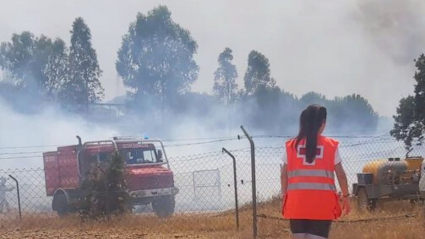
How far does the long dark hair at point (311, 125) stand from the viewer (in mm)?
4895

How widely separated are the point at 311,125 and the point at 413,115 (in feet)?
51.6

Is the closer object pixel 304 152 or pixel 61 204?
pixel 304 152

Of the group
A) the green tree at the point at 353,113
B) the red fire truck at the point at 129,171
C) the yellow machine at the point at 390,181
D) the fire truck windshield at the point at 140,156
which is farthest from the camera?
the green tree at the point at 353,113

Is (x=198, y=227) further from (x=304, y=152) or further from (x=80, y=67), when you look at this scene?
(x=80, y=67)

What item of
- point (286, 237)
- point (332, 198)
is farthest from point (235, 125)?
point (332, 198)

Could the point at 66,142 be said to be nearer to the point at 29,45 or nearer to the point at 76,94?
the point at 76,94

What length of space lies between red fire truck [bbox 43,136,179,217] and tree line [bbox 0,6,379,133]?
695 inches

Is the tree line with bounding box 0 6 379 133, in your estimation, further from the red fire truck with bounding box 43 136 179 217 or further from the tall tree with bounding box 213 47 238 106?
the red fire truck with bounding box 43 136 179 217

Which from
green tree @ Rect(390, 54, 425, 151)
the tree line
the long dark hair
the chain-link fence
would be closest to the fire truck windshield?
the chain-link fence

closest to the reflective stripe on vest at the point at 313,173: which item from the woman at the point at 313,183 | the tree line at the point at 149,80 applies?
the woman at the point at 313,183

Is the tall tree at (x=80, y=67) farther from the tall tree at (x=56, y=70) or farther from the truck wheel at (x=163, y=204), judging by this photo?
the truck wheel at (x=163, y=204)

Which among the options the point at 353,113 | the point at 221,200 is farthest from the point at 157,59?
the point at 221,200

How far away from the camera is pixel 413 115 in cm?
1962

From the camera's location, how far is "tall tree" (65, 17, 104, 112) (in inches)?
1378
